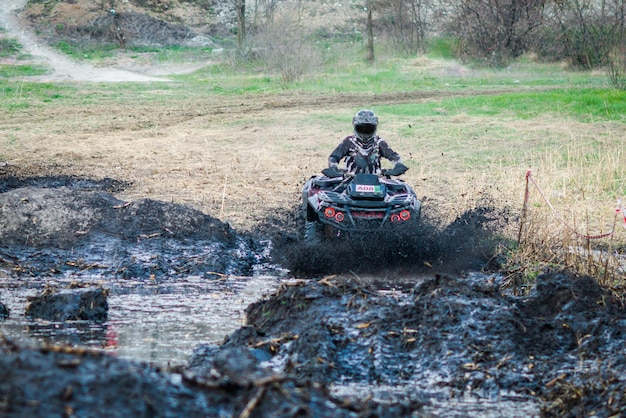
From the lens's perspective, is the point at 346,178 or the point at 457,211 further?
the point at 457,211

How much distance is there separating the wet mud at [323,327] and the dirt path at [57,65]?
1017 inches

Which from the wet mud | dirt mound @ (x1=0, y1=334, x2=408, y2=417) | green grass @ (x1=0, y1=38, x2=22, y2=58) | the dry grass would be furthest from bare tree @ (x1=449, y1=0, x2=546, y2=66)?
dirt mound @ (x1=0, y1=334, x2=408, y2=417)

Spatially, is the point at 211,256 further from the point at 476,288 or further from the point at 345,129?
the point at 345,129

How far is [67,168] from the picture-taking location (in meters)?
18.2

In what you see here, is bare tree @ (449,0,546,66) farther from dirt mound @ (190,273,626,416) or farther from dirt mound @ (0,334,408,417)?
dirt mound @ (0,334,408,417)

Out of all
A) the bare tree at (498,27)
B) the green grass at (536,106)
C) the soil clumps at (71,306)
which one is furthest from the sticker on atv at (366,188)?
the bare tree at (498,27)

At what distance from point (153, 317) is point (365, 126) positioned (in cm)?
387

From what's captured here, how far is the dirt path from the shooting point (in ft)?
126

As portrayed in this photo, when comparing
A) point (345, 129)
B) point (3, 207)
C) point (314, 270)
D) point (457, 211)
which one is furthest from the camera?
point (345, 129)

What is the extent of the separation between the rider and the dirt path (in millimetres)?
26863

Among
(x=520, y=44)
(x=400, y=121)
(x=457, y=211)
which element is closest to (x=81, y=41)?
(x=520, y=44)

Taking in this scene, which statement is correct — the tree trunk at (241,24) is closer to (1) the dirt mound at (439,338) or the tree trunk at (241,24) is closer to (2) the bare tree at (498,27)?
(2) the bare tree at (498,27)

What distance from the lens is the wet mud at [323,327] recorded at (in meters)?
4.79

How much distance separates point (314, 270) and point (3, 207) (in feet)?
13.4
